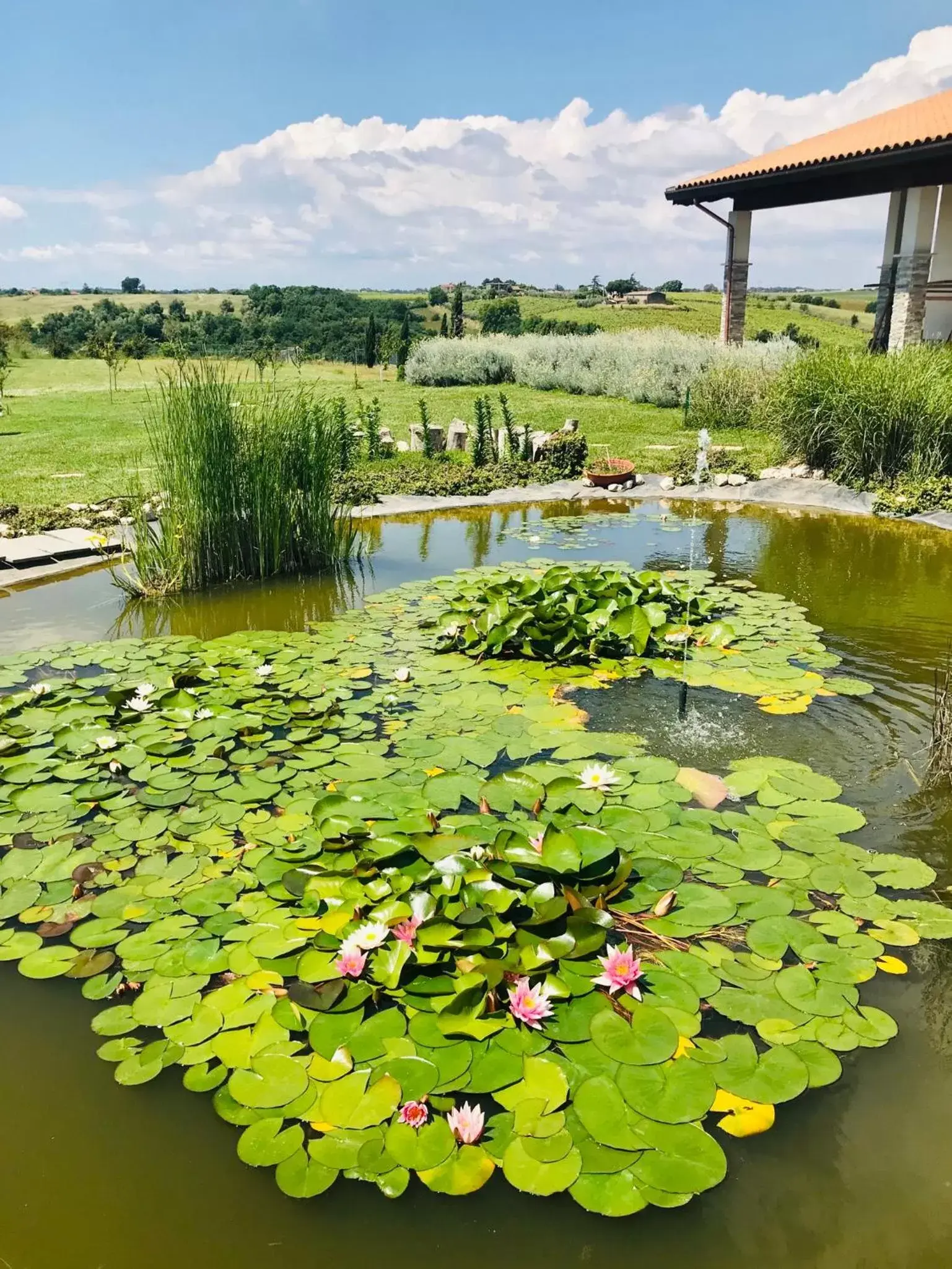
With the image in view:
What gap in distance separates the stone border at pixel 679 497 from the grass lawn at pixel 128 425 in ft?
2.28

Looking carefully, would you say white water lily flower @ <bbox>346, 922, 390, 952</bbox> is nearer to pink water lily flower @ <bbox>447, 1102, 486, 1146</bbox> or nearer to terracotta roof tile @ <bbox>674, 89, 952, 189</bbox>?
pink water lily flower @ <bbox>447, 1102, 486, 1146</bbox>

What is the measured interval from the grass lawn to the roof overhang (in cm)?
293

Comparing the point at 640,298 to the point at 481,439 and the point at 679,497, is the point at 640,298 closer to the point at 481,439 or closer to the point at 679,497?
the point at 481,439

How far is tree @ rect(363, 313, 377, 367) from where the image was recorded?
65.8ft

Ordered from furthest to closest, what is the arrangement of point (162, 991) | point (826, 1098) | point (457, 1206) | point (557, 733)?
point (557, 733) → point (162, 991) → point (826, 1098) → point (457, 1206)

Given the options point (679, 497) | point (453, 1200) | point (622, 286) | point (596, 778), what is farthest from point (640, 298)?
point (453, 1200)

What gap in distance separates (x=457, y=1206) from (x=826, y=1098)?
28.6 inches

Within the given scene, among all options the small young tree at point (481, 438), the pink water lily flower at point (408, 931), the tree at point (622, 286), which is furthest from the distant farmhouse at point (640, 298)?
the pink water lily flower at point (408, 931)

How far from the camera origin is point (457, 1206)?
1432mm

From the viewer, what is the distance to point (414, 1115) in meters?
1.53

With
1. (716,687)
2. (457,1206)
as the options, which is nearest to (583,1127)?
(457,1206)

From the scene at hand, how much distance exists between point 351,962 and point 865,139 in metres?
11.8

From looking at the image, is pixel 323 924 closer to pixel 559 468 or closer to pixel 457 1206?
pixel 457 1206

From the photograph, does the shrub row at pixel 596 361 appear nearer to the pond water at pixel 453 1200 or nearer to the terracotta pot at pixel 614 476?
the terracotta pot at pixel 614 476
